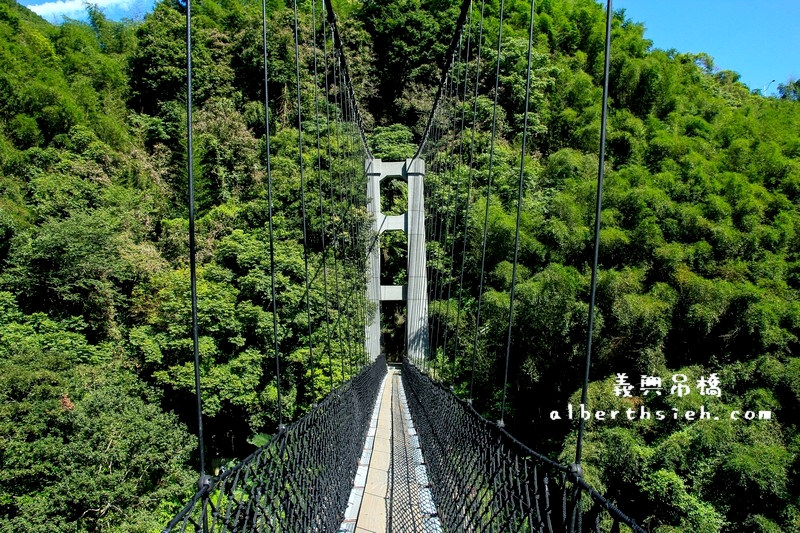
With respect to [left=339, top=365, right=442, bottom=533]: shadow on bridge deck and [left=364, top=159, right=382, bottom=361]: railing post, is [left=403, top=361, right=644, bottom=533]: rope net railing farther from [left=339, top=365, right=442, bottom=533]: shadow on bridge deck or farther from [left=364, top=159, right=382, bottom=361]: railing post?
[left=364, top=159, right=382, bottom=361]: railing post

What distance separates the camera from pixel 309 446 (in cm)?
171

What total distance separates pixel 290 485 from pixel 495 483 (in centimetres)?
61

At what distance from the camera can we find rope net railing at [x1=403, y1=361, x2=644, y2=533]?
94cm

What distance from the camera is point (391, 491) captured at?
99.7 inches

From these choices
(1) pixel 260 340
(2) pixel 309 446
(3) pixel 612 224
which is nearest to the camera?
(2) pixel 309 446

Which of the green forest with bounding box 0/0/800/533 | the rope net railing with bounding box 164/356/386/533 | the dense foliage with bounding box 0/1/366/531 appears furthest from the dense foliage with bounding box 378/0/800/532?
the rope net railing with bounding box 164/356/386/533

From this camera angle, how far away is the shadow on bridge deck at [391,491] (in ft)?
6.95

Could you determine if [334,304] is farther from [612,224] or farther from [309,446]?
[309,446]

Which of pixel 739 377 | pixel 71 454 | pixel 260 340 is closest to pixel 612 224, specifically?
pixel 739 377

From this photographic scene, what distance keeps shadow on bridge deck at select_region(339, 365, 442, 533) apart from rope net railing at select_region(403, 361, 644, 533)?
3.0 inches

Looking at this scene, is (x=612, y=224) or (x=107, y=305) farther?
(x=107, y=305)

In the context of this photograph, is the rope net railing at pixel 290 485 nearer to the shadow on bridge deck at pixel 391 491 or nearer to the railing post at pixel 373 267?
the shadow on bridge deck at pixel 391 491

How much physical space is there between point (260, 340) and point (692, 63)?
15.4m

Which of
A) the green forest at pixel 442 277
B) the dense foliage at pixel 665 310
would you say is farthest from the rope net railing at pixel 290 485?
the dense foliage at pixel 665 310
